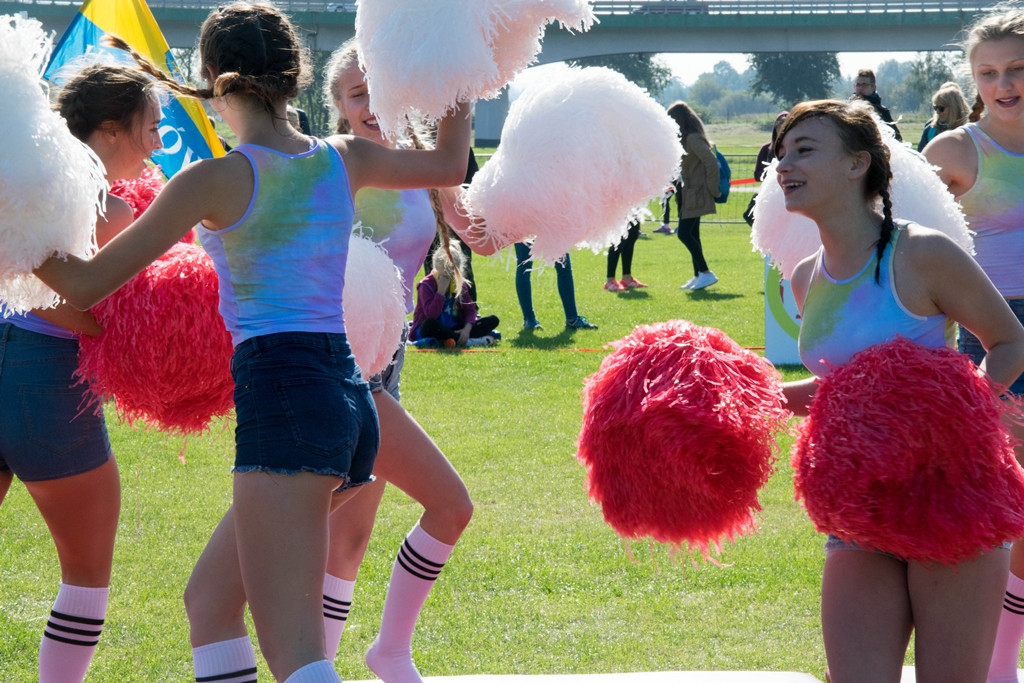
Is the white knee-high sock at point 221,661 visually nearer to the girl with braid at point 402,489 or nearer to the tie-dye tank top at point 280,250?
the girl with braid at point 402,489

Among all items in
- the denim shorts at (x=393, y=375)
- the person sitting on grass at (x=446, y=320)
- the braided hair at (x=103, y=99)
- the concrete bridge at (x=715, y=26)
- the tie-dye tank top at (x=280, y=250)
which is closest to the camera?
the tie-dye tank top at (x=280, y=250)

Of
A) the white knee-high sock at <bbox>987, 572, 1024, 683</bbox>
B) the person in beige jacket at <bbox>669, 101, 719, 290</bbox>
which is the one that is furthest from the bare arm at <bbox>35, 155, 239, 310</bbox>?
the person in beige jacket at <bbox>669, 101, 719, 290</bbox>

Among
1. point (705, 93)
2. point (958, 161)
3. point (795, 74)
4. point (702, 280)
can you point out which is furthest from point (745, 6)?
point (705, 93)

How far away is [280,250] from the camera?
2.23 meters

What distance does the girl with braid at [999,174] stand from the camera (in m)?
3.26

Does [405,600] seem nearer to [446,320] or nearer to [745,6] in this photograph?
[446,320]

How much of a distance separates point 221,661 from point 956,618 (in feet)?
5.19

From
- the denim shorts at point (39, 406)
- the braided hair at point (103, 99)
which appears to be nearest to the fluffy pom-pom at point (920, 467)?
the denim shorts at point (39, 406)

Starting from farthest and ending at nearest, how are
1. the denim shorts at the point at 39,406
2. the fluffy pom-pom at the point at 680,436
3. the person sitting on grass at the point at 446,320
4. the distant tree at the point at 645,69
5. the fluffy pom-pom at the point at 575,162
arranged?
the distant tree at the point at 645,69
the person sitting on grass at the point at 446,320
the fluffy pom-pom at the point at 575,162
the denim shorts at the point at 39,406
the fluffy pom-pom at the point at 680,436

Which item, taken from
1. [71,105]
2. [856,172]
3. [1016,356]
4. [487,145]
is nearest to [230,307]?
[71,105]

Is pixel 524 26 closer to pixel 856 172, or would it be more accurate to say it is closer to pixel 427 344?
pixel 856 172

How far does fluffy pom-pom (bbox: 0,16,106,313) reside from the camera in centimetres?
226

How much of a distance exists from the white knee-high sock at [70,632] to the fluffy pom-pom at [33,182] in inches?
33.4

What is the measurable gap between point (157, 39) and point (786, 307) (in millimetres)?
4901
